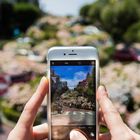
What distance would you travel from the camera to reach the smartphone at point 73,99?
2605mm

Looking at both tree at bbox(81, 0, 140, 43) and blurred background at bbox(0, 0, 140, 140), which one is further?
tree at bbox(81, 0, 140, 43)

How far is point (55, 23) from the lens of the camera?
52.7 meters

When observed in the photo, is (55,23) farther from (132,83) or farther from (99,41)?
(132,83)

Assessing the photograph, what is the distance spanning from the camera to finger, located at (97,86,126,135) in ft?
7.32

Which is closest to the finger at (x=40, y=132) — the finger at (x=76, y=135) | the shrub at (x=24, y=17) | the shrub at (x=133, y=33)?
the finger at (x=76, y=135)

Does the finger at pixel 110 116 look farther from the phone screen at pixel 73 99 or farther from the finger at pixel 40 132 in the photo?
the finger at pixel 40 132

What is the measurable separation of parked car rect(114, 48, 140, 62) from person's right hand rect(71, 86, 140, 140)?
24.2 m

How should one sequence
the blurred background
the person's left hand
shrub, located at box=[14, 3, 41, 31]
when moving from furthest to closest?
1. shrub, located at box=[14, 3, 41, 31]
2. the blurred background
3. the person's left hand

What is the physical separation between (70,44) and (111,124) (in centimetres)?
3123

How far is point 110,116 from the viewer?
7.50ft

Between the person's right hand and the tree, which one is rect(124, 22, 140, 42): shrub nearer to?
the tree

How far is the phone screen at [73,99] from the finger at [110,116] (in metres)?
0.18

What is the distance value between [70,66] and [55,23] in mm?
50157

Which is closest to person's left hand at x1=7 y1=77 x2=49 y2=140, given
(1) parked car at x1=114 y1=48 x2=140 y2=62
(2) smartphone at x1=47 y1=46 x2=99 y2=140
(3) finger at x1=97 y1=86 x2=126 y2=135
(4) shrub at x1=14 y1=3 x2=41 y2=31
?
(2) smartphone at x1=47 y1=46 x2=99 y2=140
